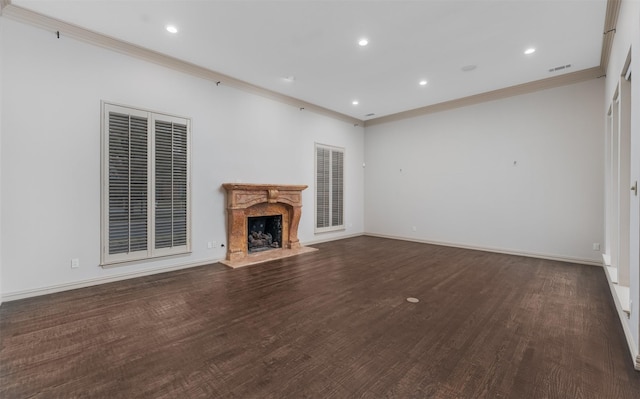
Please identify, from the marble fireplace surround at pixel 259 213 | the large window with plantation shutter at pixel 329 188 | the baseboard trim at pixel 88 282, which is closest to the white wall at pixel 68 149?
the baseboard trim at pixel 88 282

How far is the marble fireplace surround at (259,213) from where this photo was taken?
518 cm

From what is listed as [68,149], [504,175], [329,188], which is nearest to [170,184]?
[68,149]

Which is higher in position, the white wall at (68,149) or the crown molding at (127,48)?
the crown molding at (127,48)

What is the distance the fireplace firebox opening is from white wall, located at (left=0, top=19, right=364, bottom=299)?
0.87 m

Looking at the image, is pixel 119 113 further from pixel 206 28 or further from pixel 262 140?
pixel 262 140

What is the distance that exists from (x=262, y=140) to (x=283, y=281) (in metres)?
3.12

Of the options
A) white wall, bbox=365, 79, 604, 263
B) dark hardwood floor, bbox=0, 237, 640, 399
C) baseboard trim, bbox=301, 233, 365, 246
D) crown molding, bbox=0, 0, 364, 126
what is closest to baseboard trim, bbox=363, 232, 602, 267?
white wall, bbox=365, 79, 604, 263

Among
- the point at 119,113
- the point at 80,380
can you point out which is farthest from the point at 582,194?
the point at 119,113

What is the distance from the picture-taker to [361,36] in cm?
386

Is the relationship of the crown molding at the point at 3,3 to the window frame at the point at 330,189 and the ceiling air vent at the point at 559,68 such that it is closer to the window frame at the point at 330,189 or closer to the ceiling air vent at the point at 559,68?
the window frame at the point at 330,189

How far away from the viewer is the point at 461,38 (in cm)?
390

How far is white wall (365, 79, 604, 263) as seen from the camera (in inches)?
200

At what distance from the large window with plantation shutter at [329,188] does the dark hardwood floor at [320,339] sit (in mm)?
3128

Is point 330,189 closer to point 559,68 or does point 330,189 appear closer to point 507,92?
point 507,92
